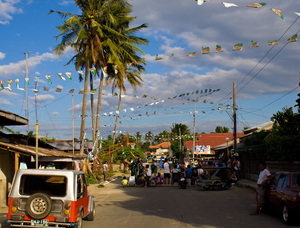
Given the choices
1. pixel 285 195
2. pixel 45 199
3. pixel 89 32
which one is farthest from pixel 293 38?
pixel 89 32

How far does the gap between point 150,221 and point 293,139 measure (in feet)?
33.1

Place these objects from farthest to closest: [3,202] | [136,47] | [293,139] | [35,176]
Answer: [136,47] < [293,139] < [3,202] < [35,176]

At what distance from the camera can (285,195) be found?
10391 mm

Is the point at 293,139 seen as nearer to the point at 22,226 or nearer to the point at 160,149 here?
the point at 22,226

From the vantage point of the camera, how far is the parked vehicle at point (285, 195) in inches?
384

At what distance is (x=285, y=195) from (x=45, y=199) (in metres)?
6.63

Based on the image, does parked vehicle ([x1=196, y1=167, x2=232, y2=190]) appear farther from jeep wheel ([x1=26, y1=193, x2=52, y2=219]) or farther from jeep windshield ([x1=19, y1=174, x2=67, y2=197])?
jeep wheel ([x1=26, y1=193, x2=52, y2=219])

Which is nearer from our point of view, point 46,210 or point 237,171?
point 46,210

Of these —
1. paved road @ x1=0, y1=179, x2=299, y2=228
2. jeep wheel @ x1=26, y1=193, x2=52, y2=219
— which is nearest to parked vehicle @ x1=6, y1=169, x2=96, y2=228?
jeep wheel @ x1=26, y1=193, x2=52, y2=219

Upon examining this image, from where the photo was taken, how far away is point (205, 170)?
22688 mm

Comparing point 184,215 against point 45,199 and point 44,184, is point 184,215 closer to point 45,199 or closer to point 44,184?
point 44,184

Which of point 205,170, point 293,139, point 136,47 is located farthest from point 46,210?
point 136,47

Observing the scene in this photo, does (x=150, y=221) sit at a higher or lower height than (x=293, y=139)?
lower

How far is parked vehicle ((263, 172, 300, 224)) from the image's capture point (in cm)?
976
